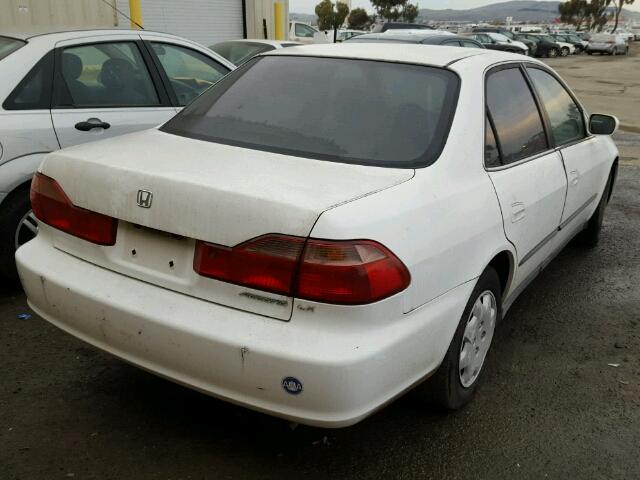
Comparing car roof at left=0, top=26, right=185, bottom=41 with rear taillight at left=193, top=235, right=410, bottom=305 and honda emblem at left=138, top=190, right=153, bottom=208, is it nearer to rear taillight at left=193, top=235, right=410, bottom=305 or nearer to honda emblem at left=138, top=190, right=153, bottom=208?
honda emblem at left=138, top=190, right=153, bottom=208

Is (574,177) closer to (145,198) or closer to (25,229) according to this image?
(145,198)

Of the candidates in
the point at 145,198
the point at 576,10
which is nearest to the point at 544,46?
the point at 145,198

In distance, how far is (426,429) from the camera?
2.94 meters

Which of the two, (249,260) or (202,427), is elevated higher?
(249,260)

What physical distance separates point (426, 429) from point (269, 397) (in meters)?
0.98

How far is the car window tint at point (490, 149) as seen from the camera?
3.03m

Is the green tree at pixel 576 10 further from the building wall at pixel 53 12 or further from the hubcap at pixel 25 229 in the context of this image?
the hubcap at pixel 25 229

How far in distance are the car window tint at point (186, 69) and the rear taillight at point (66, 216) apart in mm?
2239

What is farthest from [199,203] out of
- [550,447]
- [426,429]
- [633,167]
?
[633,167]

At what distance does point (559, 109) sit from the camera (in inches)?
167

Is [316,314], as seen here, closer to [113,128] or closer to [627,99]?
[113,128]

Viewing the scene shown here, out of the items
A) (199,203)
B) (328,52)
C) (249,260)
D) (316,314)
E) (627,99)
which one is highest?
(328,52)


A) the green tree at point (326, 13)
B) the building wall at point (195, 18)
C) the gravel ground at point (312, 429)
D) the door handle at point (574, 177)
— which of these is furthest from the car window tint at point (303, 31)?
the green tree at point (326, 13)

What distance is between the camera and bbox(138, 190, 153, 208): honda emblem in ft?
8.01
